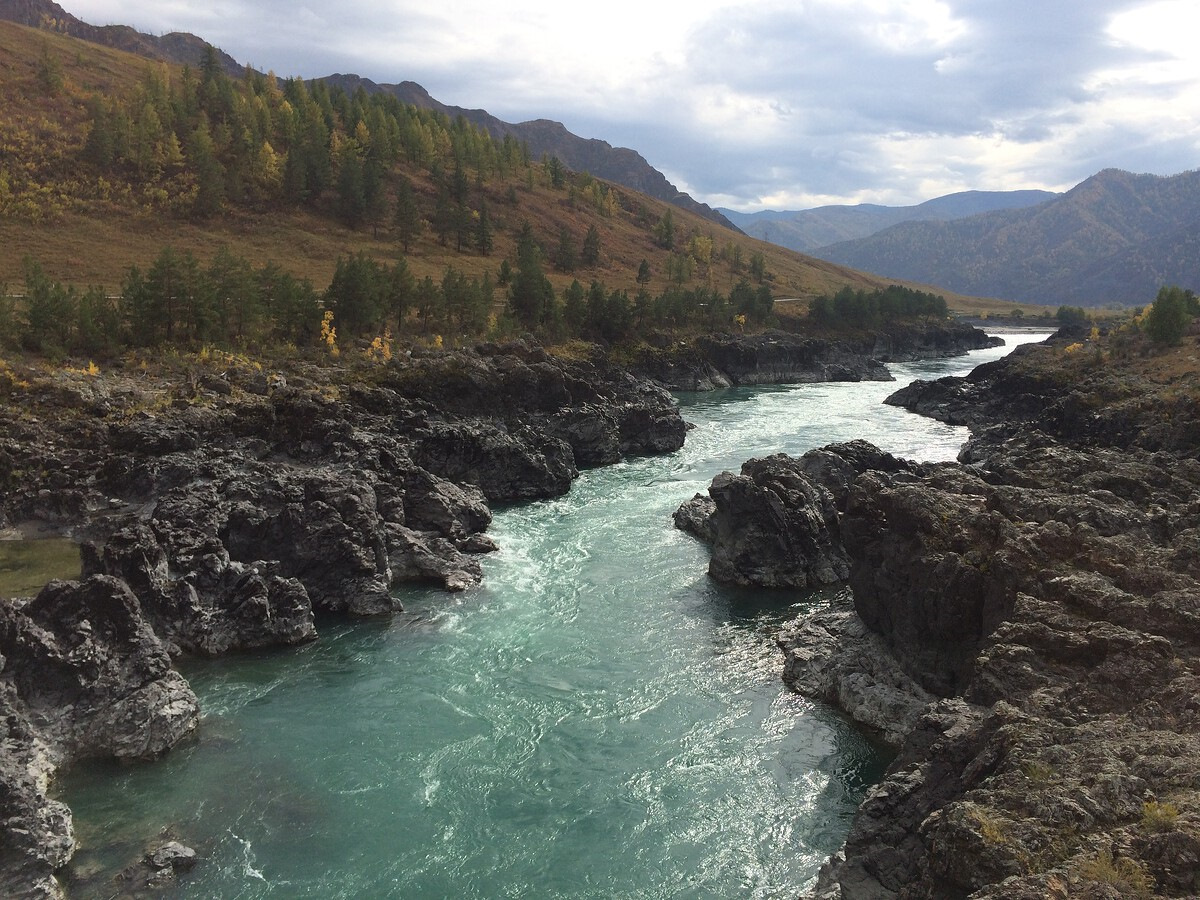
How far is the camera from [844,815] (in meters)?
25.7

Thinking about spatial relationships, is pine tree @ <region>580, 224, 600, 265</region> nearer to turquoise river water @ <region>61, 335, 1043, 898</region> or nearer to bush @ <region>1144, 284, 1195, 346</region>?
bush @ <region>1144, 284, 1195, 346</region>

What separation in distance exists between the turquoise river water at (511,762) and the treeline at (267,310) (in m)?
40.9

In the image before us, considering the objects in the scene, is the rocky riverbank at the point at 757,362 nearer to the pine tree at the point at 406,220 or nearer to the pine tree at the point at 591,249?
the pine tree at the point at 591,249

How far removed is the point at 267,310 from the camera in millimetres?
75125

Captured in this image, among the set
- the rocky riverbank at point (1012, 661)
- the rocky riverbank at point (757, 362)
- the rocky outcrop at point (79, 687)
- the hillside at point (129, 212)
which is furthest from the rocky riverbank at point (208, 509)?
the rocky riverbank at point (757, 362)

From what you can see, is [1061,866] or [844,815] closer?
[1061,866]

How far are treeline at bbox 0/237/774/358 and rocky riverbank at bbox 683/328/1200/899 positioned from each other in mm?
46441

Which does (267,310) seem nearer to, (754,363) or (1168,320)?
(754,363)

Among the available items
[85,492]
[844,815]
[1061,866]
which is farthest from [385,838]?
[85,492]

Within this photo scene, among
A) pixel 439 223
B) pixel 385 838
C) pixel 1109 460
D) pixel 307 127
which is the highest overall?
pixel 307 127

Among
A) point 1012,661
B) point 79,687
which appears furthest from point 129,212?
point 1012,661

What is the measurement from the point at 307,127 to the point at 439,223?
36.5m

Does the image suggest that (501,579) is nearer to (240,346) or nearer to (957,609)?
(957,609)

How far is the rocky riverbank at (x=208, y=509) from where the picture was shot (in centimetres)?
2686
